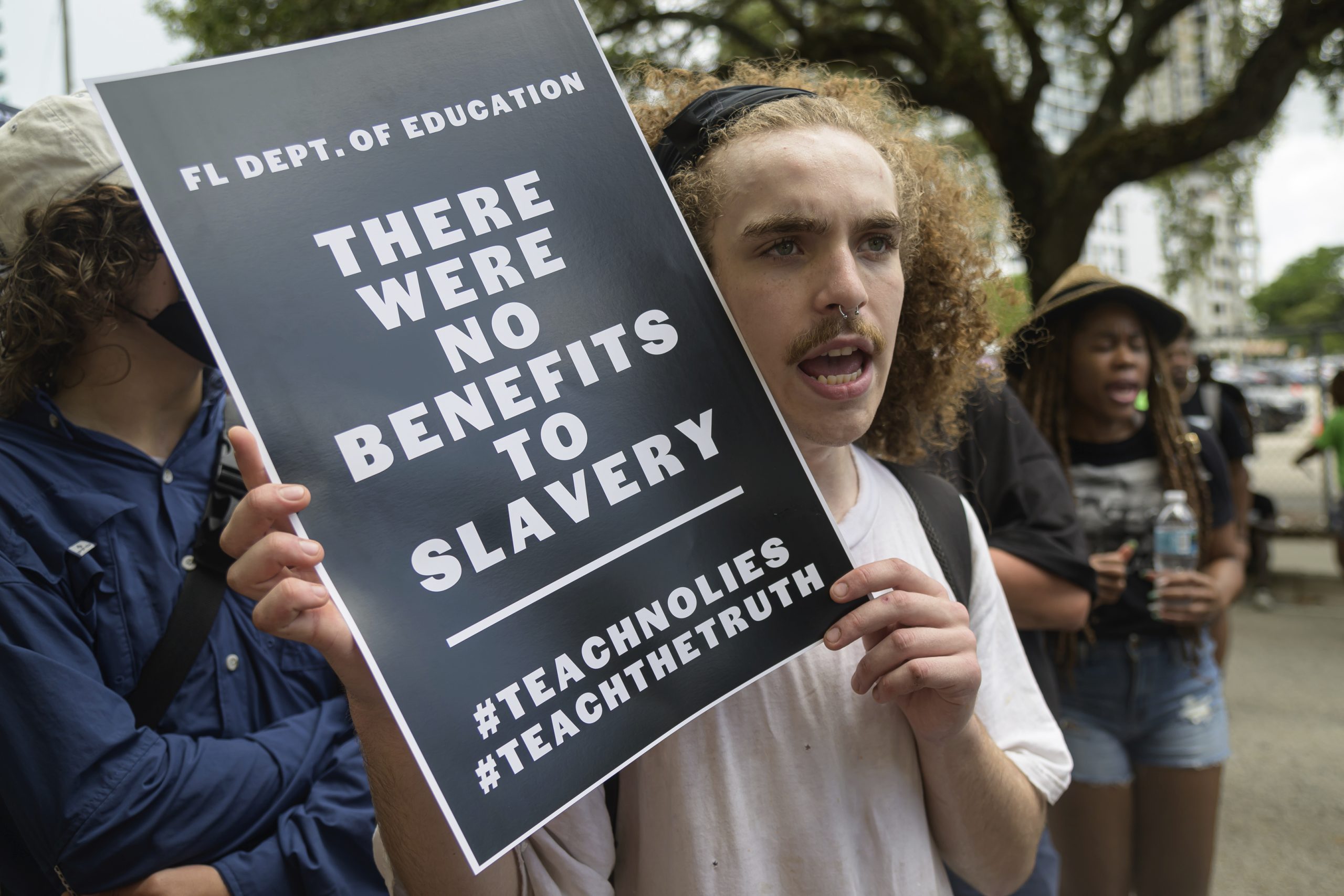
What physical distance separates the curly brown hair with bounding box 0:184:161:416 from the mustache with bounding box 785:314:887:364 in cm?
114

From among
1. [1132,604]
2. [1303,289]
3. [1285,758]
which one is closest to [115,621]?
[1132,604]

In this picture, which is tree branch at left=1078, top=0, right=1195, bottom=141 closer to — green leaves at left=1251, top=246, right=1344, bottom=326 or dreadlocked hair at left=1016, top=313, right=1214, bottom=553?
dreadlocked hair at left=1016, top=313, right=1214, bottom=553

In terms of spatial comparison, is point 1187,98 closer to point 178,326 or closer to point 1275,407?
point 1275,407

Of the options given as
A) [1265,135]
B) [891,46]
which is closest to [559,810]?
[891,46]

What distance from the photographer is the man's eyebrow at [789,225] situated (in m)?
1.27

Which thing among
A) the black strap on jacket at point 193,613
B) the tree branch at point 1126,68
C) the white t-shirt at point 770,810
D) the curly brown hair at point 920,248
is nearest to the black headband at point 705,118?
the curly brown hair at point 920,248

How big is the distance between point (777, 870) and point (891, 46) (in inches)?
371

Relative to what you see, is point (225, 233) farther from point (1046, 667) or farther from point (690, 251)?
point (1046, 667)

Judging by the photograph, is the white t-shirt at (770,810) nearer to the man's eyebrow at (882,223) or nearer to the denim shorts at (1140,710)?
the man's eyebrow at (882,223)

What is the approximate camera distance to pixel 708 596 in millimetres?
1161

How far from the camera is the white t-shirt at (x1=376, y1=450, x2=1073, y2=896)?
1.30 m

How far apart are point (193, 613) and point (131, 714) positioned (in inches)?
7.7

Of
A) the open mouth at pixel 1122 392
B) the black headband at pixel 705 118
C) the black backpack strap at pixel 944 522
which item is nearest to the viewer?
the black headband at pixel 705 118

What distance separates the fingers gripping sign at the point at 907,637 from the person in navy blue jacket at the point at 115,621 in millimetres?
983
